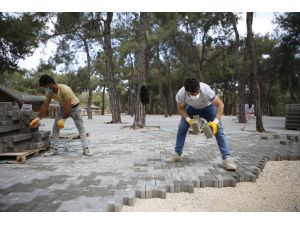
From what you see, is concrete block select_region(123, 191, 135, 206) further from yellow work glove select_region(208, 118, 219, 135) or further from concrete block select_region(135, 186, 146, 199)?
yellow work glove select_region(208, 118, 219, 135)

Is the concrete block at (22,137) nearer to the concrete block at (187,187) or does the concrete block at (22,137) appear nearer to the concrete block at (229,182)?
the concrete block at (187,187)

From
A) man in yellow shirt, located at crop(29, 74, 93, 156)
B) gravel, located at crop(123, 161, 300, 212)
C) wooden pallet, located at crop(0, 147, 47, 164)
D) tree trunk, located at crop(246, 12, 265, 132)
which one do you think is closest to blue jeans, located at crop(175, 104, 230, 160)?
gravel, located at crop(123, 161, 300, 212)

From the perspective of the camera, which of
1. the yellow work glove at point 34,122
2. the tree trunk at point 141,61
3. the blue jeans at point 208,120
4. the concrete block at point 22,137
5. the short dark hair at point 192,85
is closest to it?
the short dark hair at point 192,85

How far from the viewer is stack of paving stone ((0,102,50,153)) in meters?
5.54

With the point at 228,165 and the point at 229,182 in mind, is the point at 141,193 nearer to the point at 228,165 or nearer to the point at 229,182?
the point at 229,182

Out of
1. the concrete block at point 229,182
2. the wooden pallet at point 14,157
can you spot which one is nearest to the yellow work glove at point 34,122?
the wooden pallet at point 14,157

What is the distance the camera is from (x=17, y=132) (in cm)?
606

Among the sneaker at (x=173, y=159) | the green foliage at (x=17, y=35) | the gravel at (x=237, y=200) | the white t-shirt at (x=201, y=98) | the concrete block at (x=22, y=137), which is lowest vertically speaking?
the gravel at (x=237, y=200)

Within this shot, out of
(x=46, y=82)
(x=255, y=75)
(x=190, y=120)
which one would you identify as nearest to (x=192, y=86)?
(x=190, y=120)

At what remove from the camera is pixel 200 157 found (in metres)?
5.65

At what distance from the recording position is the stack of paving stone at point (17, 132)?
18.2 ft

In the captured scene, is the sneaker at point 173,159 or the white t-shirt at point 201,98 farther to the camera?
the sneaker at point 173,159

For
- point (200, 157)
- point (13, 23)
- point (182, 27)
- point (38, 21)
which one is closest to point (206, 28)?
point (182, 27)
